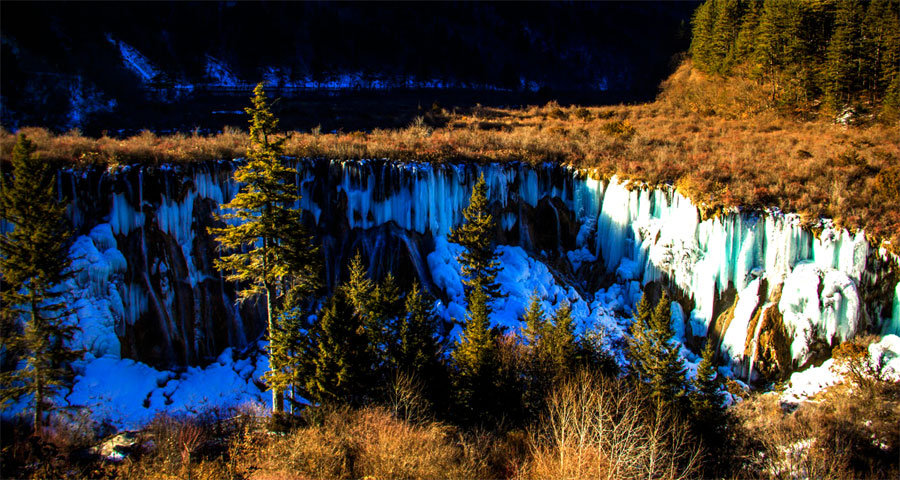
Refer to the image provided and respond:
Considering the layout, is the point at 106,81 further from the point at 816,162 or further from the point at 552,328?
the point at 816,162

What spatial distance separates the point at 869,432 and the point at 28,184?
27400 mm

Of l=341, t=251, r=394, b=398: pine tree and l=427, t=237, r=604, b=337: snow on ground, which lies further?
l=427, t=237, r=604, b=337: snow on ground

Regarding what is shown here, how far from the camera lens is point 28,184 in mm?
14461

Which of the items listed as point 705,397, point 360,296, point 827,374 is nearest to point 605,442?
point 705,397

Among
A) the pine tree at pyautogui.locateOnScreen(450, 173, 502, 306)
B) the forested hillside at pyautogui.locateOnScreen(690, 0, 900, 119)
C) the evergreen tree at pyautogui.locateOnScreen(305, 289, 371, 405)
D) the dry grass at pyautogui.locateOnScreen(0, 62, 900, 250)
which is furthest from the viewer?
the forested hillside at pyautogui.locateOnScreen(690, 0, 900, 119)

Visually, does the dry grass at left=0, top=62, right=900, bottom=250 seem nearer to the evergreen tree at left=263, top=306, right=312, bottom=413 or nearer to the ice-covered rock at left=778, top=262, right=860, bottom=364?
the ice-covered rock at left=778, top=262, right=860, bottom=364

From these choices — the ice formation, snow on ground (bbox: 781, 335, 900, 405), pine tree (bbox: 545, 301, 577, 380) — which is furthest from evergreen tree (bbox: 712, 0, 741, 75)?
pine tree (bbox: 545, 301, 577, 380)

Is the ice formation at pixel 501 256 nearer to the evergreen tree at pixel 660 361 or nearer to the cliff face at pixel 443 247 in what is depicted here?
the cliff face at pixel 443 247

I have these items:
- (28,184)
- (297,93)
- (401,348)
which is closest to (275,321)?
(401,348)

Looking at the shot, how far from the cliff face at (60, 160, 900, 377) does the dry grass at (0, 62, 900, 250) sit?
0.97 metres

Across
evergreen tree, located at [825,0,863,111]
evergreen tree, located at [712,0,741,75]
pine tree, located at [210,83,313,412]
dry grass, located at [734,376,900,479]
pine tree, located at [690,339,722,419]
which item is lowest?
dry grass, located at [734,376,900,479]

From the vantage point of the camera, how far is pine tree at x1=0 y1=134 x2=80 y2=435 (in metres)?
14.2

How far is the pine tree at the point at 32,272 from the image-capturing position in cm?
1416

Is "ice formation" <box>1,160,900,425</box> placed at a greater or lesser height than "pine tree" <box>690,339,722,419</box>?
greater
